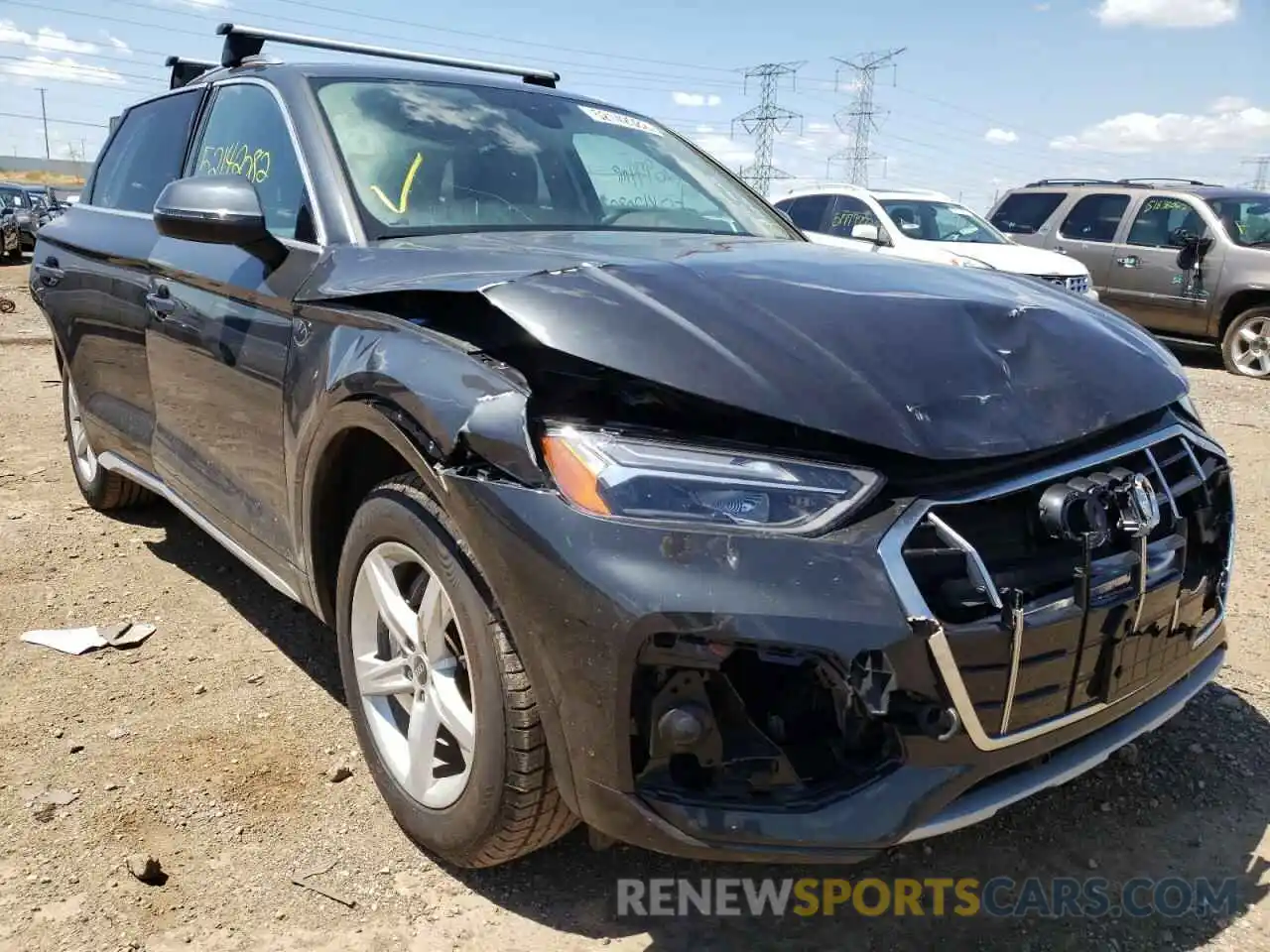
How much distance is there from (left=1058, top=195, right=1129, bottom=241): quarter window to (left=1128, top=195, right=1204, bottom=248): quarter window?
22cm

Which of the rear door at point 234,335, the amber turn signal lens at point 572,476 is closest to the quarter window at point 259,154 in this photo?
the rear door at point 234,335

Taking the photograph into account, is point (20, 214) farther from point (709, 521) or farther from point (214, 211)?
point (709, 521)

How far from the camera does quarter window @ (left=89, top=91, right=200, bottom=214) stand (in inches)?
146

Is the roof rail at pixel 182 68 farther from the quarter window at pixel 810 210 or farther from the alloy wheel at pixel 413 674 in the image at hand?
the quarter window at pixel 810 210

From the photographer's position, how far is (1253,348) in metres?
9.72

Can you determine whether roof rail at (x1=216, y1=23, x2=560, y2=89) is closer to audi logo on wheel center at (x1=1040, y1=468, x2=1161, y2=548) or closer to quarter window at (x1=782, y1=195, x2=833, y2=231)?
audi logo on wheel center at (x1=1040, y1=468, x2=1161, y2=548)

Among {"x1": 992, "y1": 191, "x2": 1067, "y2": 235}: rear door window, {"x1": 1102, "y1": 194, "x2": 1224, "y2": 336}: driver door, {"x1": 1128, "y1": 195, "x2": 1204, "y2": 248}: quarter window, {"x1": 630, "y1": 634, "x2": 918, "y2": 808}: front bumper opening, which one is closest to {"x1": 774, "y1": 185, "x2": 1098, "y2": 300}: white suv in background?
{"x1": 1102, "y1": 194, "x2": 1224, "y2": 336}: driver door

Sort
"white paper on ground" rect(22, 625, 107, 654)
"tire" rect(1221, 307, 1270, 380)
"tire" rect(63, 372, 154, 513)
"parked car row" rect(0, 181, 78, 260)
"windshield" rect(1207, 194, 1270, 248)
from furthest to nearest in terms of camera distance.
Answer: "parked car row" rect(0, 181, 78, 260) → "windshield" rect(1207, 194, 1270, 248) → "tire" rect(1221, 307, 1270, 380) → "tire" rect(63, 372, 154, 513) → "white paper on ground" rect(22, 625, 107, 654)

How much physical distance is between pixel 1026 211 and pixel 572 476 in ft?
37.9

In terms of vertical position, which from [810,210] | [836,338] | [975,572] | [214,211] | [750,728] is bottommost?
[750,728]

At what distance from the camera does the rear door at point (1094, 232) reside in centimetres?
→ 1092

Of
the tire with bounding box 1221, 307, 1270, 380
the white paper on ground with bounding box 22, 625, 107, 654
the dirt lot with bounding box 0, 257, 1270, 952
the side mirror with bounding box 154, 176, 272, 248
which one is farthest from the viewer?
the tire with bounding box 1221, 307, 1270, 380

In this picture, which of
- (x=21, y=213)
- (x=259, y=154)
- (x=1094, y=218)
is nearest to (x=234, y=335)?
(x=259, y=154)

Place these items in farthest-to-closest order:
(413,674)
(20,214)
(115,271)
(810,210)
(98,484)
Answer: (20,214), (810,210), (98,484), (115,271), (413,674)
